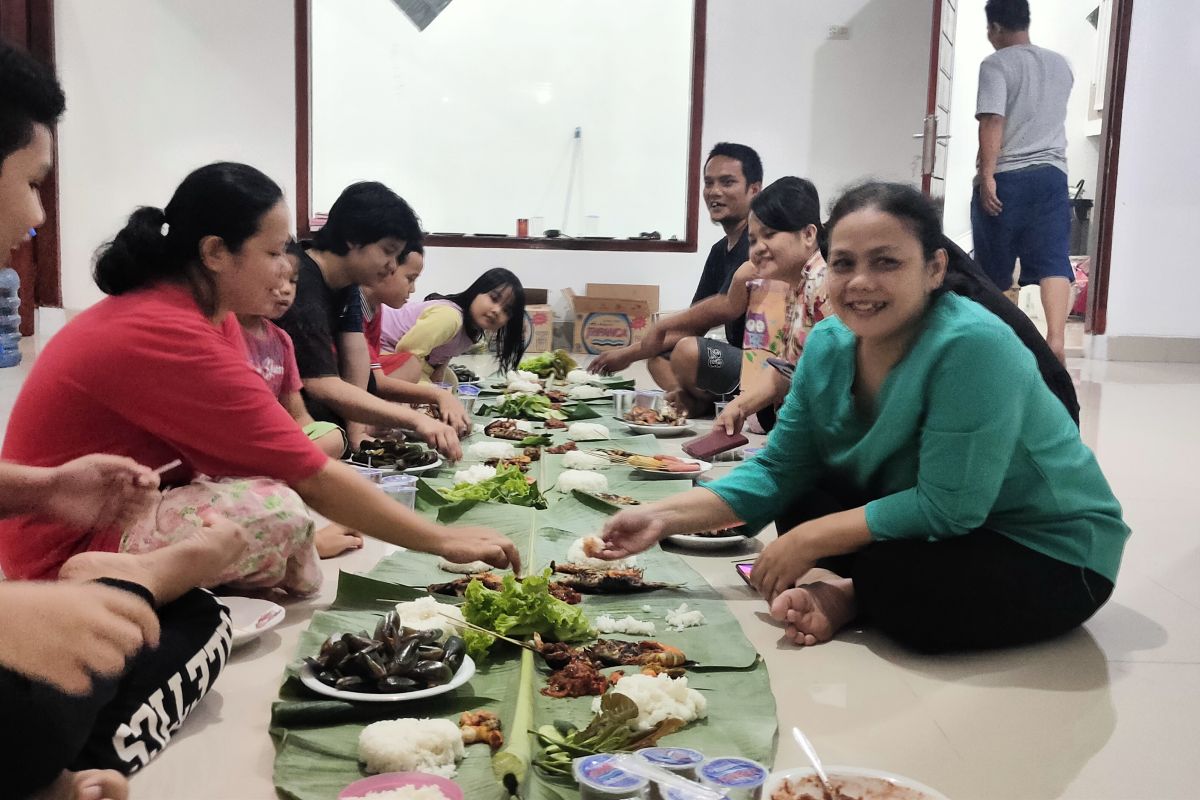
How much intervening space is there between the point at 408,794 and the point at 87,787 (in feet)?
1.28

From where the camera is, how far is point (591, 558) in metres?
2.55

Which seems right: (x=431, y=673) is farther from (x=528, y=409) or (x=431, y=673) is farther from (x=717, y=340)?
(x=717, y=340)

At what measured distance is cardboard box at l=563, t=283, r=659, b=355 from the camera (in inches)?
336

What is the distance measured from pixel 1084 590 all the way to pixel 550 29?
24.0ft

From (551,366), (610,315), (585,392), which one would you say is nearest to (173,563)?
(585,392)

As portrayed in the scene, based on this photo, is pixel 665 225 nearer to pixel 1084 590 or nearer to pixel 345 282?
pixel 345 282

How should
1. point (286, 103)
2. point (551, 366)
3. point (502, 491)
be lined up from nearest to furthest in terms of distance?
point (502, 491) < point (551, 366) < point (286, 103)

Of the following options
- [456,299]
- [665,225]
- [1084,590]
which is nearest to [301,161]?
[665,225]

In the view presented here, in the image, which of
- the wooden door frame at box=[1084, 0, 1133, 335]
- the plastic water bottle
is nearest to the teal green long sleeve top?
the plastic water bottle

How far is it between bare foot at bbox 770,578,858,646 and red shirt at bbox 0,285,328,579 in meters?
1.03

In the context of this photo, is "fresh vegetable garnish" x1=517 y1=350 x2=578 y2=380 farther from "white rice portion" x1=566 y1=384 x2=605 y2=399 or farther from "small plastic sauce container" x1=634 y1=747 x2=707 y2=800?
"small plastic sauce container" x1=634 y1=747 x2=707 y2=800

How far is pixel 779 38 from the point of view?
858 centimetres

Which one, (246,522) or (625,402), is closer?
(246,522)

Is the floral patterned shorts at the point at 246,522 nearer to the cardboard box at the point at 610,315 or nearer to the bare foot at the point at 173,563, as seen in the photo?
the bare foot at the point at 173,563
